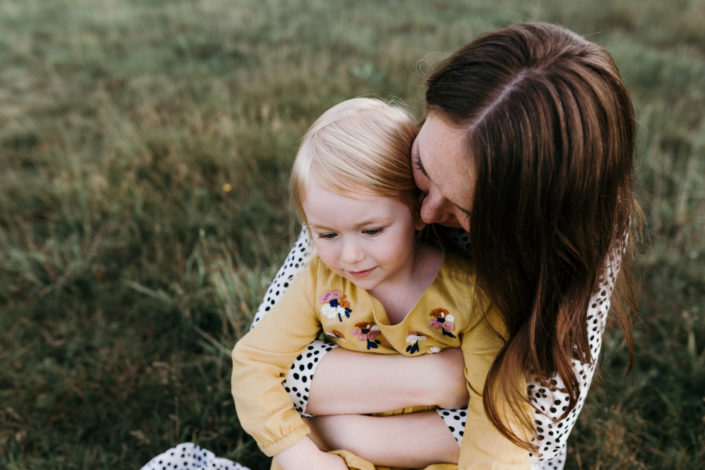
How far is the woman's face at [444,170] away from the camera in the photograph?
1363 millimetres

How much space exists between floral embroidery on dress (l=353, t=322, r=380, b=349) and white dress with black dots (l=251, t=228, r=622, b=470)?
117 millimetres

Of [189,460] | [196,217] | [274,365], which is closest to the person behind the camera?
[274,365]

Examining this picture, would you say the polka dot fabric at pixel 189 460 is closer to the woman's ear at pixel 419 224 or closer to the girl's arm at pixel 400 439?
the girl's arm at pixel 400 439

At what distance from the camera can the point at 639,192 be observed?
337 centimetres

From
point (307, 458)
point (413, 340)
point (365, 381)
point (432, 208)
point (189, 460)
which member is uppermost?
point (432, 208)

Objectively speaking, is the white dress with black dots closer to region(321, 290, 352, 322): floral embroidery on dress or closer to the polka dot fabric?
region(321, 290, 352, 322): floral embroidery on dress

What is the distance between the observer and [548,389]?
5.11ft

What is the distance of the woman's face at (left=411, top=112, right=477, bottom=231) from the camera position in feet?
4.47

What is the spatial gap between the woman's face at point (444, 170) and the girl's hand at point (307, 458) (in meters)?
0.80

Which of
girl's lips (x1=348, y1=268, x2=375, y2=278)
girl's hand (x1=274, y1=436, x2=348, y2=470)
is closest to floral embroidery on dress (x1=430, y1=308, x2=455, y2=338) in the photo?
girl's lips (x1=348, y1=268, x2=375, y2=278)

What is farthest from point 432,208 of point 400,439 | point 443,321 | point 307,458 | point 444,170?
point 307,458

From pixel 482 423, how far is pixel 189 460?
42.2 inches

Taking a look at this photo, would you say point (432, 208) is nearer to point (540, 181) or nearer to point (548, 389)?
point (540, 181)

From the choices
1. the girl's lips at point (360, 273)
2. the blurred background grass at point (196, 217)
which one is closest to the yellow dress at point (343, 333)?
the girl's lips at point (360, 273)
